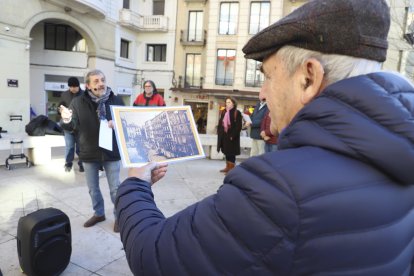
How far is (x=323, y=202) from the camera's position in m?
0.71

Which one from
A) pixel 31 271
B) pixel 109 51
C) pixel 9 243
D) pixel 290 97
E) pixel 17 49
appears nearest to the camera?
pixel 290 97

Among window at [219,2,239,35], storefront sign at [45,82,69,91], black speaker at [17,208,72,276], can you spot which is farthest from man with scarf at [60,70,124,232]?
window at [219,2,239,35]

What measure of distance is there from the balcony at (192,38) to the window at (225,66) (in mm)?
1636

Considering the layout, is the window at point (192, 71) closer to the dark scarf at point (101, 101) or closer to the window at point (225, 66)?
the window at point (225, 66)

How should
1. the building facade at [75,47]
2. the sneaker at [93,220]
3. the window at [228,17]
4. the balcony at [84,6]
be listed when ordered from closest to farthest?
the sneaker at [93,220] < the building facade at [75,47] < the balcony at [84,6] < the window at [228,17]

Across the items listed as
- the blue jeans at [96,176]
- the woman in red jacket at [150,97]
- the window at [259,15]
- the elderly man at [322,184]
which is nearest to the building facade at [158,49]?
the window at [259,15]

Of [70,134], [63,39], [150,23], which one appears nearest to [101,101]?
[70,134]

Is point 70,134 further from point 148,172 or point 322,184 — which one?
point 322,184

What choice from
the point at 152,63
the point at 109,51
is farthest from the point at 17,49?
the point at 152,63

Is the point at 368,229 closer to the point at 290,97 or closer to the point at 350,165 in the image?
the point at 350,165

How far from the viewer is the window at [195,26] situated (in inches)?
910

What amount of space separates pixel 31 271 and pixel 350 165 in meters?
3.01

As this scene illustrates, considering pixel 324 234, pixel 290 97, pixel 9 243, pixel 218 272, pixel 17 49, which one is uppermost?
pixel 17 49

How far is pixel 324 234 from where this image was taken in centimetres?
72
